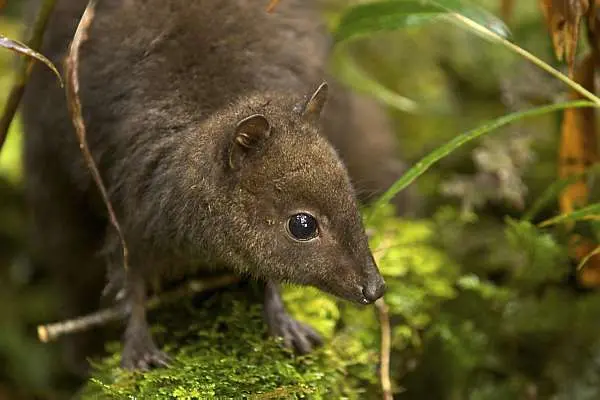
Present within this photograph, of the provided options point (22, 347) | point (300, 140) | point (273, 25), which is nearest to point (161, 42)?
point (273, 25)

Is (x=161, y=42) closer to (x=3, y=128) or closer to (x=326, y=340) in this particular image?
(x=3, y=128)

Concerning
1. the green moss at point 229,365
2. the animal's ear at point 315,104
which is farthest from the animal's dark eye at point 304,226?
the green moss at point 229,365

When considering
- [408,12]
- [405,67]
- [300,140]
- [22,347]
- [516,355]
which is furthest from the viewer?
[405,67]

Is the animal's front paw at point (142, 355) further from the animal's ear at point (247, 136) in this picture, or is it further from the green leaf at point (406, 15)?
the green leaf at point (406, 15)

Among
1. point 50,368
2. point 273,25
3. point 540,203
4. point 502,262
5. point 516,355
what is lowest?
point 50,368

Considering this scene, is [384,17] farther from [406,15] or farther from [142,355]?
[142,355]

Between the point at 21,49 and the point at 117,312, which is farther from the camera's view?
the point at 117,312

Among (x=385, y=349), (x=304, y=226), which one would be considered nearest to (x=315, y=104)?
(x=304, y=226)
